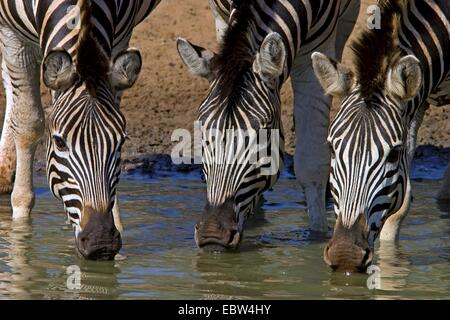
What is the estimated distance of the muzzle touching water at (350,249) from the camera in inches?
403

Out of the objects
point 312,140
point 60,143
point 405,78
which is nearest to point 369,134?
point 405,78

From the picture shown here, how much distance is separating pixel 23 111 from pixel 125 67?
220 cm

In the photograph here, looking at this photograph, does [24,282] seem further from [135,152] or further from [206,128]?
[135,152]

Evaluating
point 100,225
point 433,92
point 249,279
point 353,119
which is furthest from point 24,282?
point 433,92

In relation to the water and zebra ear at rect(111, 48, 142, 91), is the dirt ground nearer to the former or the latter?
the water

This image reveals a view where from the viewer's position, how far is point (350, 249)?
1024 cm

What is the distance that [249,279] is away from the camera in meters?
10.9

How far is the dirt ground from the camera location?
1678 centimetres

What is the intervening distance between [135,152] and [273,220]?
3.39m

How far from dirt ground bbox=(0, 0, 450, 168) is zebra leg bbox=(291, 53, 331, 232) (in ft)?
11.9

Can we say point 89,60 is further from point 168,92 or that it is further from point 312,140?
point 168,92

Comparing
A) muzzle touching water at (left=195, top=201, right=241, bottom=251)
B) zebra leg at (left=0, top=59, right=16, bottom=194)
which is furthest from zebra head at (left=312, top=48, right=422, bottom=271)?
zebra leg at (left=0, top=59, right=16, bottom=194)

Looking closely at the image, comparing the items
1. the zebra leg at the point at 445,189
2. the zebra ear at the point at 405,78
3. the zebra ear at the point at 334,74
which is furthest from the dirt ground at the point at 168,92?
the zebra ear at the point at 405,78

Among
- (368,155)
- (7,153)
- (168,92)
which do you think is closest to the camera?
(368,155)
